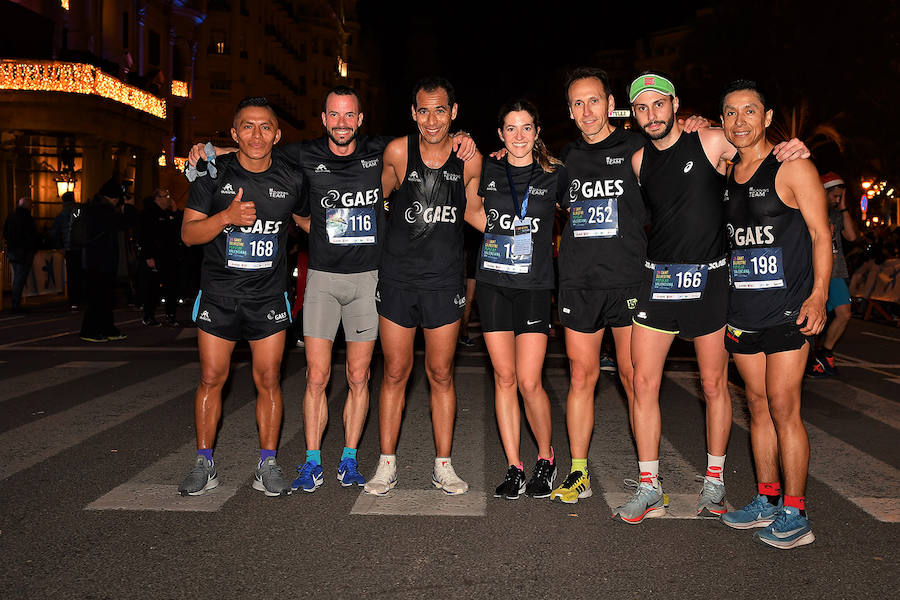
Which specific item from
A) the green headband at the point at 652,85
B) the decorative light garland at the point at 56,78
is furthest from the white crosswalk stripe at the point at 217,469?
the decorative light garland at the point at 56,78

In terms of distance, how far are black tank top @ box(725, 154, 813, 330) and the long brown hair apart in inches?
43.2

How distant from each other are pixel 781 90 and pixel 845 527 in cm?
3752

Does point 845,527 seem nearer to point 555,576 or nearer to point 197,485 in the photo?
point 555,576

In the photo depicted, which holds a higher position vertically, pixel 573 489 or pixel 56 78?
pixel 56 78

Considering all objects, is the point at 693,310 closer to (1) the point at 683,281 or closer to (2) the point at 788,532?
(1) the point at 683,281

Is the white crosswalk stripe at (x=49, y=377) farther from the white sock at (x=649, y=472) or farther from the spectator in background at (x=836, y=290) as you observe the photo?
the spectator in background at (x=836, y=290)

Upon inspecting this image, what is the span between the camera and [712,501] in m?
4.93

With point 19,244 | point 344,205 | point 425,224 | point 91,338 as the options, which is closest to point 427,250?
point 425,224

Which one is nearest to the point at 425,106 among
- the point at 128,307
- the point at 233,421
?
the point at 233,421

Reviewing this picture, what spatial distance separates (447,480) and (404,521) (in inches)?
25.3

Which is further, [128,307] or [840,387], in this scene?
[128,307]

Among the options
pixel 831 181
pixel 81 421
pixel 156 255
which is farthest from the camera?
pixel 156 255

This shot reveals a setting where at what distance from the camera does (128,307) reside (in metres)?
19.2

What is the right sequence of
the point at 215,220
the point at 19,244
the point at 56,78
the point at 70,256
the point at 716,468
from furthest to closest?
the point at 56,78 < the point at 70,256 < the point at 19,244 < the point at 215,220 < the point at 716,468
